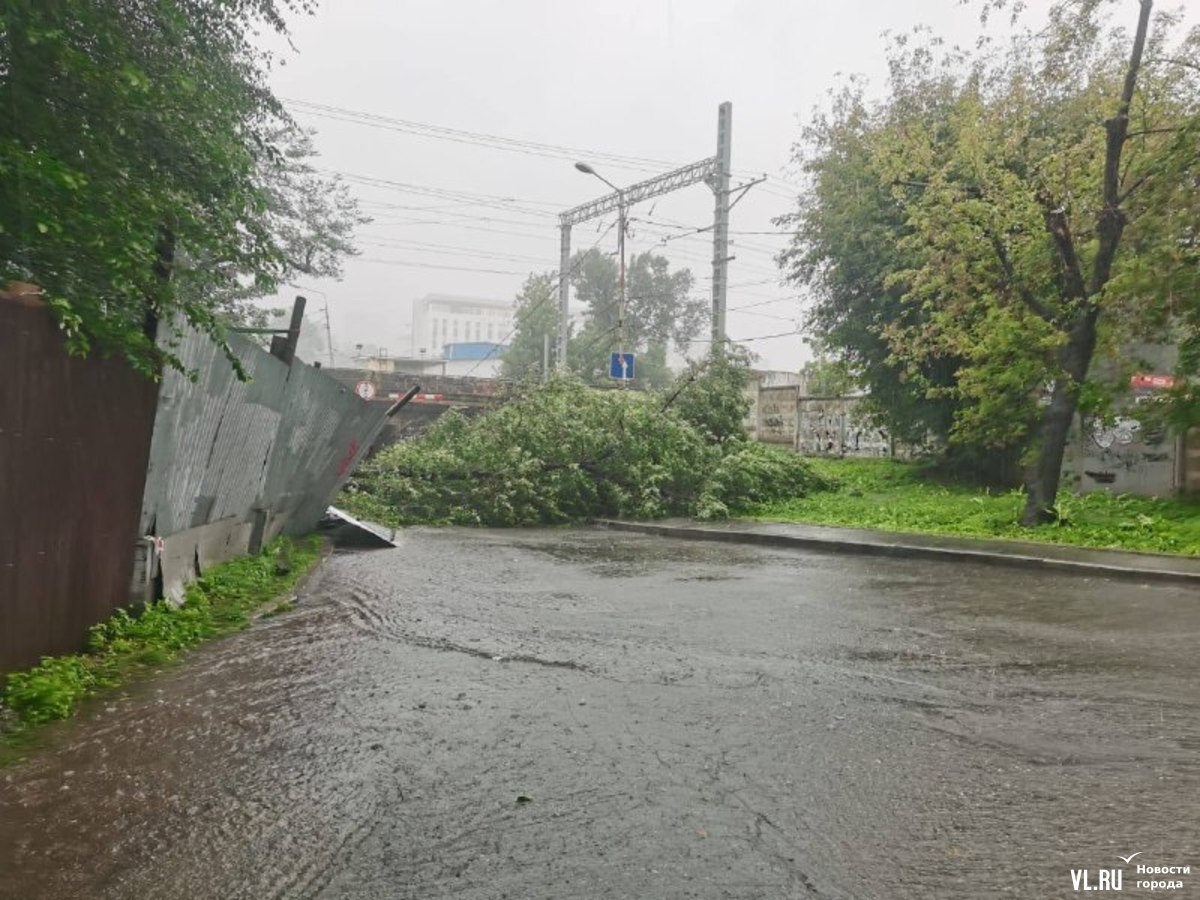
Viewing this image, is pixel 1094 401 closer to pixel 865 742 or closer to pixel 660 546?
pixel 660 546

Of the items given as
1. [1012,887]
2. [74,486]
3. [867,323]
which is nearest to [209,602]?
[74,486]

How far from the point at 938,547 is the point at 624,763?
9.55 meters

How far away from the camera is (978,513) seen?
1566 centimetres

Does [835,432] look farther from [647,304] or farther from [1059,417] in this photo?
[647,304]

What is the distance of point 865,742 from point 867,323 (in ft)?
60.1

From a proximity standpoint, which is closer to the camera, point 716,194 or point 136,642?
point 136,642

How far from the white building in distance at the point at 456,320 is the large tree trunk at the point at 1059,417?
132 meters

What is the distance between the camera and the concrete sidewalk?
1038cm

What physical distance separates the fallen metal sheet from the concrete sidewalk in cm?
488

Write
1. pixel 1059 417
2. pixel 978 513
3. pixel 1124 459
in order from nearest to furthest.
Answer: pixel 1059 417, pixel 978 513, pixel 1124 459

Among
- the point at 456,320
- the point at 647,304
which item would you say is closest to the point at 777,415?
the point at 647,304

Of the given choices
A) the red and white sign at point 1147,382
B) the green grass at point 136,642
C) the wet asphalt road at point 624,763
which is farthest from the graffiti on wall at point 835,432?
the green grass at point 136,642

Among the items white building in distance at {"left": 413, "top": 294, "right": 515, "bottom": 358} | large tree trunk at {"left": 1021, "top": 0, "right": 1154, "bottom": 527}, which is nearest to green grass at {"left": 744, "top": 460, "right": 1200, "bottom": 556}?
large tree trunk at {"left": 1021, "top": 0, "right": 1154, "bottom": 527}

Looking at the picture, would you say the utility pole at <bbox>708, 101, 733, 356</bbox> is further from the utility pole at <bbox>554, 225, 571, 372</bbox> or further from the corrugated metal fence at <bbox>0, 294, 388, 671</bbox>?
the corrugated metal fence at <bbox>0, 294, 388, 671</bbox>
